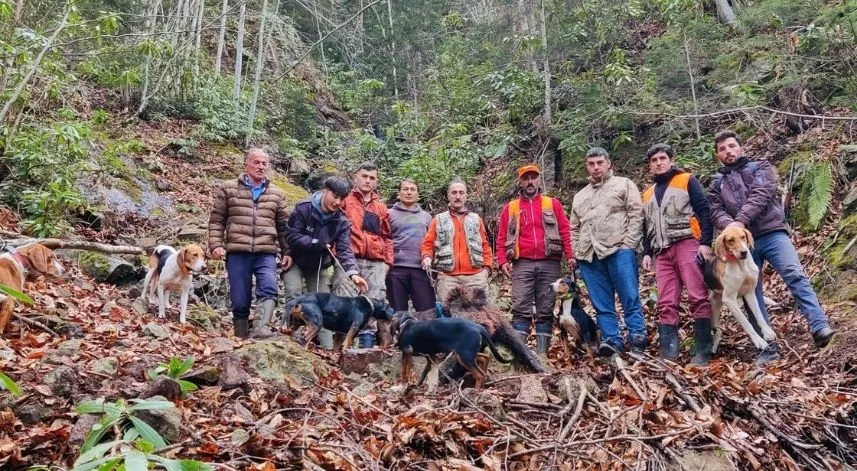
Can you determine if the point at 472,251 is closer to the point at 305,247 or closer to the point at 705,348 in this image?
the point at 305,247

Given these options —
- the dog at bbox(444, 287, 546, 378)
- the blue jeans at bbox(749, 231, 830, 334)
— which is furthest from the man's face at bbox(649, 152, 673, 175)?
the dog at bbox(444, 287, 546, 378)

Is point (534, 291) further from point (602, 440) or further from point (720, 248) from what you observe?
point (602, 440)

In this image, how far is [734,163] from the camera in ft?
20.4

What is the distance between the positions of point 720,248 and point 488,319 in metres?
2.31

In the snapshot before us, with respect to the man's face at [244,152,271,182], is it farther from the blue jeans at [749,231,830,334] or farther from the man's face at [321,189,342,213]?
the blue jeans at [749,231,830,334]

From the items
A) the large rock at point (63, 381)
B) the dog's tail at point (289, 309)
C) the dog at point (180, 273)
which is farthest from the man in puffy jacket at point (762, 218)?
the dog at point (180, 273)

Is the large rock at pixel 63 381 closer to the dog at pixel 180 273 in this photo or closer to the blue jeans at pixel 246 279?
the blue jeans at pixel 246 279

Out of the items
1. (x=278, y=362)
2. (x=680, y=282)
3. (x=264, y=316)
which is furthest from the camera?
(x=264, y=316)

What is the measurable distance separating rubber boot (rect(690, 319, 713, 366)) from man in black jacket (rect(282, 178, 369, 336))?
342 cm

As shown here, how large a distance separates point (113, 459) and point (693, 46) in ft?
39.1

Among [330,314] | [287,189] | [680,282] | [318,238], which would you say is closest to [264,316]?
[330,314]

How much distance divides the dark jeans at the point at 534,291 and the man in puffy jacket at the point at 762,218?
5.91 feet

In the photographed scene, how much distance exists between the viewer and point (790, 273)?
5.89 metres

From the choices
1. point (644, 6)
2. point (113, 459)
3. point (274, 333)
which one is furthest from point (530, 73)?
point (113, 459)
